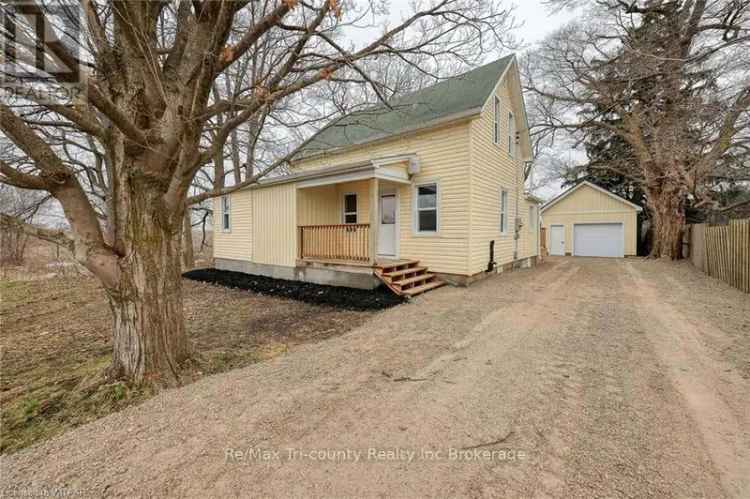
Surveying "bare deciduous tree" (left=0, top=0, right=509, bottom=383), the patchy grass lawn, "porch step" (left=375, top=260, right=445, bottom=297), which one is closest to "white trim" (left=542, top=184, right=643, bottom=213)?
"porch step" (left=375, top=260, right=445, bottom=297)

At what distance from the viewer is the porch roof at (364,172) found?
7.92 meters

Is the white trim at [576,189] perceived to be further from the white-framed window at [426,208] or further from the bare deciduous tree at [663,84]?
the white-framed window at [426,208]

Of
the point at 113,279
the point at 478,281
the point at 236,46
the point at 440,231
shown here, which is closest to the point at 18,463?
the point at 113,279

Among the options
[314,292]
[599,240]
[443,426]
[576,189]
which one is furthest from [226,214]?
[599,240]

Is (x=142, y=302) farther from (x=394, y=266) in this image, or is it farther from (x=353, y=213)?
(x=353, y=213)

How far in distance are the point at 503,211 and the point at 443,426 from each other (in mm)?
9758

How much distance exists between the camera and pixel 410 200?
31.1 feet

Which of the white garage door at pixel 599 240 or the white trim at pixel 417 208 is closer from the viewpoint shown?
the white trim at pixel 417 208

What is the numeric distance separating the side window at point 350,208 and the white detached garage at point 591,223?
53.2 feet

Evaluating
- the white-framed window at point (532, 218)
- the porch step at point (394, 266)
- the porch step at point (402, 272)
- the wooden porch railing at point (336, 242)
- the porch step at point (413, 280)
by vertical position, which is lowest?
the porch step at point (413, 280)

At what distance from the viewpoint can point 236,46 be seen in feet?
11.0

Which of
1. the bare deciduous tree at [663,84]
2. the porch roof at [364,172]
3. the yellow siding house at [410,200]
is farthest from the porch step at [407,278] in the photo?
the bare deciduous tree at [663,84]

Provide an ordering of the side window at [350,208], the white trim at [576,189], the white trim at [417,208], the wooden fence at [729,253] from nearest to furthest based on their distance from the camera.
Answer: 1. the wooden fence at [729,253]
2. the white trim at [417,208]
3. the side window at [350,208]
4. the white trim at [576,189]

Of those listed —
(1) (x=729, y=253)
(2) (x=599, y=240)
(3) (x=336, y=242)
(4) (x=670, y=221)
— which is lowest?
(1) (x=729, y=253)
